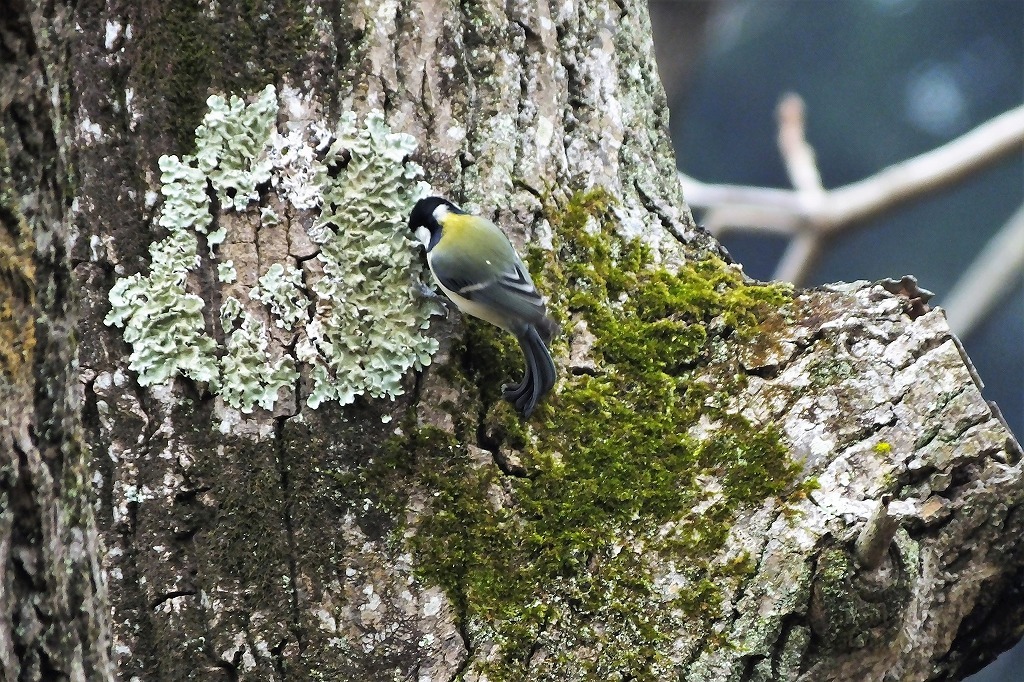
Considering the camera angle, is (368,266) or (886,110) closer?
(368,266)

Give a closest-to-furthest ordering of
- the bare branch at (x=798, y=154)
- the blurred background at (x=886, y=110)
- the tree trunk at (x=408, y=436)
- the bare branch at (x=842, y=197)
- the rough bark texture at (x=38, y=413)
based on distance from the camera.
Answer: the rough bark texture at (x=38, y=413), the tree trunk at (x=408, y=436), the bare branch at (x=842, y=197), the bare branch at (x=798, y=154), the blurred background at (x=886, y=110)

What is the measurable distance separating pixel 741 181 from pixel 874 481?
5.21 m

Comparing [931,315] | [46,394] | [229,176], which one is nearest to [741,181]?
[931,315]

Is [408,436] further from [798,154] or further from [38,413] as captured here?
[798,154]

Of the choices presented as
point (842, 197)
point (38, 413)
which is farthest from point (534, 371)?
point (842, 197)

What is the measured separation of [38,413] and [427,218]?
2.08ft

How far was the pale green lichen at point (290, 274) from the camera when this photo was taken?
1246 millimetres

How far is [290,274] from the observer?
1265 millimetres

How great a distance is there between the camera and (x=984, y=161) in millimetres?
3191

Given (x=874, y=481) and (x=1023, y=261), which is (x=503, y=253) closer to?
(x=874, y=481)

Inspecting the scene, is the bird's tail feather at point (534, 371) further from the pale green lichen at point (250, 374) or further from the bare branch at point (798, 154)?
the bare branch at point (798, 154)

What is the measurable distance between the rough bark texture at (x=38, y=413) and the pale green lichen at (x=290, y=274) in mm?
424

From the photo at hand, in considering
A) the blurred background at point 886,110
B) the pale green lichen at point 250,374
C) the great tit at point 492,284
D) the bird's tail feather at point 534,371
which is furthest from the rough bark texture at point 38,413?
the blurred background at point 886,110

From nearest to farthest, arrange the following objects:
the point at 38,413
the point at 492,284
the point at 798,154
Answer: the point at 38,413
the point at 492,284
the point at 798,154
